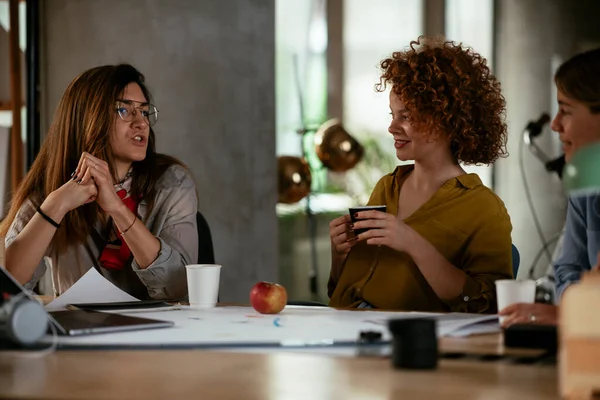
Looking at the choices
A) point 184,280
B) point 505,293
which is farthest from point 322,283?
point 505,293

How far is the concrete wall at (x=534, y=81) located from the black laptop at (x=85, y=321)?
5.02 m

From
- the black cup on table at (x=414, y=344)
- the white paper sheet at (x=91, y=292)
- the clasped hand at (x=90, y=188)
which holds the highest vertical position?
the clasped hand at (x=90, y=188)

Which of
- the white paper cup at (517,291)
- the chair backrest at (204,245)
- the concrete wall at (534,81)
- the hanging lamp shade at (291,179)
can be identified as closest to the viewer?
the white paper cup at (517,291)

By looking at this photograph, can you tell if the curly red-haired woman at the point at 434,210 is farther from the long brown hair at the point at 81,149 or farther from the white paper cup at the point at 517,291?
the long brown hair at the point at 81,149

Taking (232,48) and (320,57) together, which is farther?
(320,57)

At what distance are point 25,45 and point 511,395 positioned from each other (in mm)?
3470

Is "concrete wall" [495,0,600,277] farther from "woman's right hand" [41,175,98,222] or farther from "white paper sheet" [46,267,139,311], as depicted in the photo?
"white paper sheet" [46,267,139,311]

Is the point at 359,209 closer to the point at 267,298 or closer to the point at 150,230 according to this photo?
the point at 267,298

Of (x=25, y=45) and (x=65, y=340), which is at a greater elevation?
(x=25, y=45)

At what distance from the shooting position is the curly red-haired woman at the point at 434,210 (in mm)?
2389

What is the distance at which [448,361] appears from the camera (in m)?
1.53

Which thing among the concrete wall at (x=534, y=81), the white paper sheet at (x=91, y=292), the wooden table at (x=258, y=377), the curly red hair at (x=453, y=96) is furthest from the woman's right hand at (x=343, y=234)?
the concrete wall at (x=534, y=81)

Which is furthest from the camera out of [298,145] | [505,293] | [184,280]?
[298,145]

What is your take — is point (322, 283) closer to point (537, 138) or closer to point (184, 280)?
point (537, 138)
